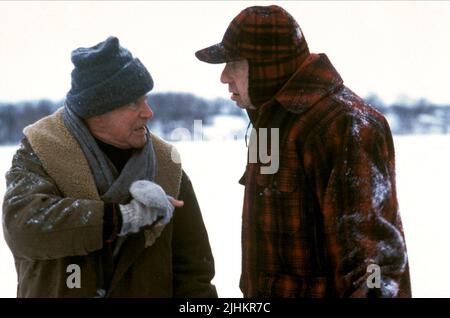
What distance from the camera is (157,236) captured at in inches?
78.7

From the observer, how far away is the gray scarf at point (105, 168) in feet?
6.38

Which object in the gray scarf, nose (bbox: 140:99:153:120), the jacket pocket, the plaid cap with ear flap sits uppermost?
the plaid cap with ear flap

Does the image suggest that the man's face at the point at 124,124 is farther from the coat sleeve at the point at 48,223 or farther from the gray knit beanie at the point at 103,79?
the coat sleeve at the point at 48,223

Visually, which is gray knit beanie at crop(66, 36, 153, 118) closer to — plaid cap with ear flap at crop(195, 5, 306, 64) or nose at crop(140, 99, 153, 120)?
nose at crop(140, 99, 153, 120)

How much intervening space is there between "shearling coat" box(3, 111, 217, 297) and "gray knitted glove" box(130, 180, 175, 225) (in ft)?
0.34

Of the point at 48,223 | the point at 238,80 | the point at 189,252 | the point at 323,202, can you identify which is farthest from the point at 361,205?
the point at 48,223

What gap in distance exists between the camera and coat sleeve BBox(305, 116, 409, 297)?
1682 millimetres

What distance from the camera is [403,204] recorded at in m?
5.52

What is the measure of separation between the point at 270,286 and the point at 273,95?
0.54 m

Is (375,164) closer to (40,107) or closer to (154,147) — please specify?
(154,147)

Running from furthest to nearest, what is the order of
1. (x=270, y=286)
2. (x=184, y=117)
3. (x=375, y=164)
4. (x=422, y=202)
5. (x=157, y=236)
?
1. (x=184, y=117)
2. (x=422, y=202)
3. (x=157, y=236)
4. (x=270, y=286)
5. (x=375, y=164)

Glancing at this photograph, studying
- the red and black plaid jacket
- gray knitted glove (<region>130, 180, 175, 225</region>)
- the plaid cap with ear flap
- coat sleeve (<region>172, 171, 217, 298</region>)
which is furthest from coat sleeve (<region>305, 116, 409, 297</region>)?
coat sleeve (<region>172, 171, 217, 298</region>)

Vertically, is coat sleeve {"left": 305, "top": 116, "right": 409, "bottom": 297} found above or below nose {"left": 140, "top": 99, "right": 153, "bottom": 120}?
below
